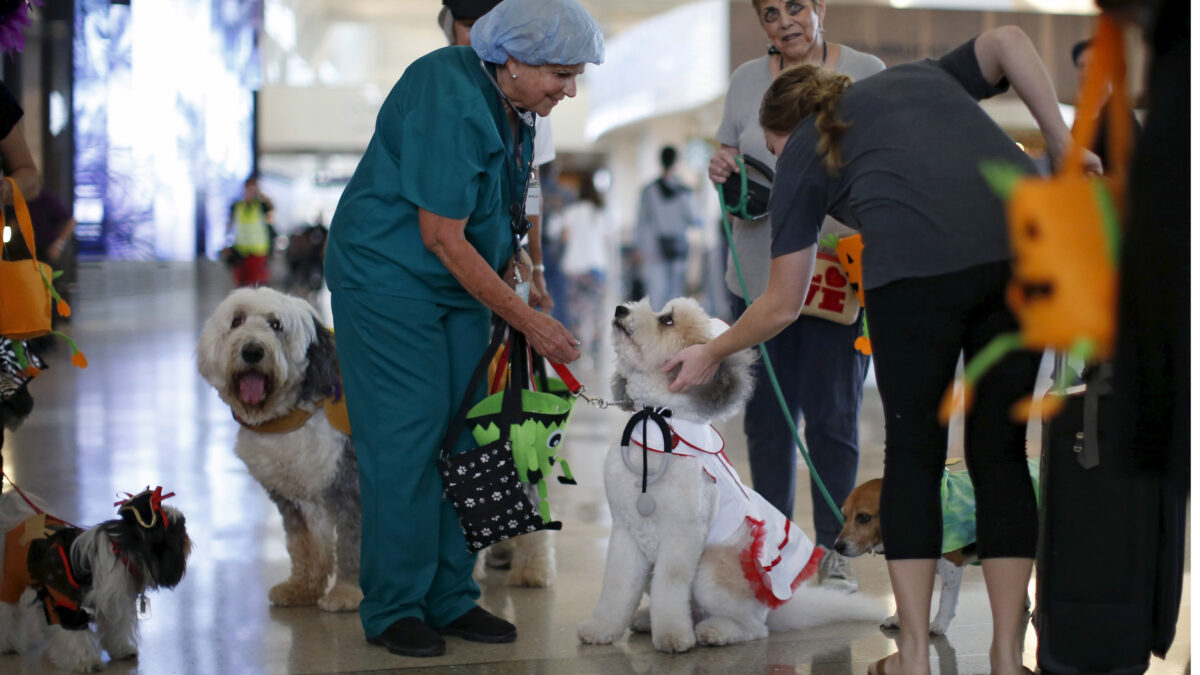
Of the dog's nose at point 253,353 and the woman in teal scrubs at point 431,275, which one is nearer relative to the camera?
the woman in teal scrubs at point 431,275

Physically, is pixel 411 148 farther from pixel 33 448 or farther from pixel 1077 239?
pixel 33 448

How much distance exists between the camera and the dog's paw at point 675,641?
2732 millimetres

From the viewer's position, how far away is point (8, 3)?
2.94m

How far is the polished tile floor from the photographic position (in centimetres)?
270

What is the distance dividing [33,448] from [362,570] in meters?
3.55

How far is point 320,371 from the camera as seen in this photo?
10.5ft

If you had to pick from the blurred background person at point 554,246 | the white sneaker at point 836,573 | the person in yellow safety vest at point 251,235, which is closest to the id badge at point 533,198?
the white sneaker at point 836,573

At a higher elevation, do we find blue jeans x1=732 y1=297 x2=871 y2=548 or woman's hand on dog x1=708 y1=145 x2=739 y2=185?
woman's hand on dog x1=708 y1=145 x2=739 y2=185

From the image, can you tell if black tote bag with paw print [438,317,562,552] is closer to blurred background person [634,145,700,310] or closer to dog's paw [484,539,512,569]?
dog's paw [484,539,512,569]

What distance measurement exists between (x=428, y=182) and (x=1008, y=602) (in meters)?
1.52

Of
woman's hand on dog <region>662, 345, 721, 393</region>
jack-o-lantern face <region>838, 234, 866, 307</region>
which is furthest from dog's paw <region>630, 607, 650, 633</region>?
jack-o-lantern face <region>838, 234, 866, 307</region>

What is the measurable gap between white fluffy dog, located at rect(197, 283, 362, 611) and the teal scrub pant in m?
0.37

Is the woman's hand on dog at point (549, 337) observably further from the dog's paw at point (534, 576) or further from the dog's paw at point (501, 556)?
the dog's paw at point (501, 556)

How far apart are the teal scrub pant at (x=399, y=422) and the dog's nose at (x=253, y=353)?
366 mm
